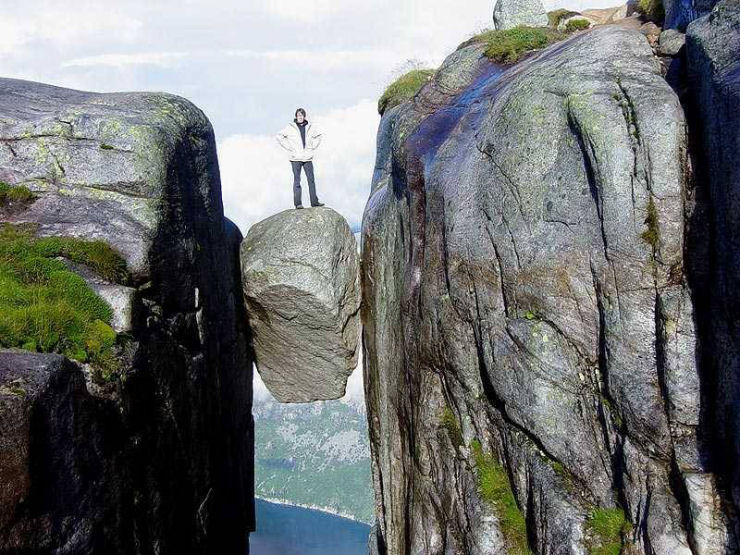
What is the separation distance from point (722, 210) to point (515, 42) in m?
9.37

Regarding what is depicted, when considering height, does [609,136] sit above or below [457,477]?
above

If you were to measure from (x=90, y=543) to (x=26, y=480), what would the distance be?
1821mm

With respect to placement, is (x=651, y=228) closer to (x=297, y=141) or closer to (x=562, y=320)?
(x=562, y=320)

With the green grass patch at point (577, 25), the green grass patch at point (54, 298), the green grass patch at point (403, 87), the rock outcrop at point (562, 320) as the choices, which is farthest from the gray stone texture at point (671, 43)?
the green grass patch at point (54, 298)

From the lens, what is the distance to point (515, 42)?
60.7 feet

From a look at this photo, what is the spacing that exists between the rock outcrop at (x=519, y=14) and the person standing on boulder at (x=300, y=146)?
24.3ft

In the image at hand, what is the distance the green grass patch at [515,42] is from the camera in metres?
18.1

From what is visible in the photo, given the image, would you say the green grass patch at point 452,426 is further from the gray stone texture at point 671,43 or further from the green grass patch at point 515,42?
the green grass patch at point 515,42

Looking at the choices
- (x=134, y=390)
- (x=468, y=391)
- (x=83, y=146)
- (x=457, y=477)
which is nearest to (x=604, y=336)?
(x=468, y=391)

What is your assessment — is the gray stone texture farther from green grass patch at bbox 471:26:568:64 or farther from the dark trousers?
the dark trousers

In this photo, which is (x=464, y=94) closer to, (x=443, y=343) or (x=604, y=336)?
(x=443, y=343)

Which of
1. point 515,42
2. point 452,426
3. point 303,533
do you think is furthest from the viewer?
point 303,533

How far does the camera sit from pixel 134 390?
11797mm

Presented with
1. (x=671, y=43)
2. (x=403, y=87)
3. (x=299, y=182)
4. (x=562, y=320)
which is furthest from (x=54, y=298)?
(x=403, y=87)
